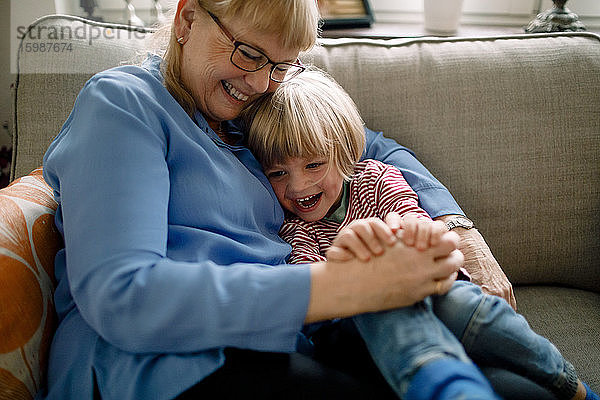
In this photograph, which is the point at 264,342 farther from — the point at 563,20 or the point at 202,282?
the point at 563,20

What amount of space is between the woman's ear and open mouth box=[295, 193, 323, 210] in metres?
0.48

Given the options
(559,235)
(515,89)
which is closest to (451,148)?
(515,89)

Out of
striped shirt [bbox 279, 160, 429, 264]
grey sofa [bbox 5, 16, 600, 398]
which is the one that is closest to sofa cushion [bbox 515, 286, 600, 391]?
grey sofa [bbox 5, 16, 600, 398]

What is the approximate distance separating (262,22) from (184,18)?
0.19m

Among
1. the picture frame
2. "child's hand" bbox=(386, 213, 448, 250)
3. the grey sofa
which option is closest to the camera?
"child's hand" bbox=(386, 213, 448, 250)

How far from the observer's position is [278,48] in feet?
3.50

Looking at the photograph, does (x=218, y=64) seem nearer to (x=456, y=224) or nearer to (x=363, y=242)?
(x=363, y=242)

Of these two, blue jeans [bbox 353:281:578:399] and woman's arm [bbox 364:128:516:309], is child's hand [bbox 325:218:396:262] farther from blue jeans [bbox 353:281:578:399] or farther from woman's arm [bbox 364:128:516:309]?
woman's arm [bbox 364:128:516:309]

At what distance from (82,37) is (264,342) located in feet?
3.49

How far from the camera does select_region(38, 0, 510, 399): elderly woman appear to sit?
0.83 m

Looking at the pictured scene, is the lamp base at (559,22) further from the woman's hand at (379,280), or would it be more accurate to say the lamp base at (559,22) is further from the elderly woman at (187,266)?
the woman's hand at (379,280)

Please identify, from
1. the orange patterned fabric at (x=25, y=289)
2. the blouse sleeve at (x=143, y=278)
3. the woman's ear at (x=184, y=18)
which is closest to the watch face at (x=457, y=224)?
the blouse sleeve at (x=143, y=278)

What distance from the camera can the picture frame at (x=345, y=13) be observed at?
222cm

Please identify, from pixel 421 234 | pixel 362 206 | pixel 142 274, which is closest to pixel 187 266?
pixel 142 274
